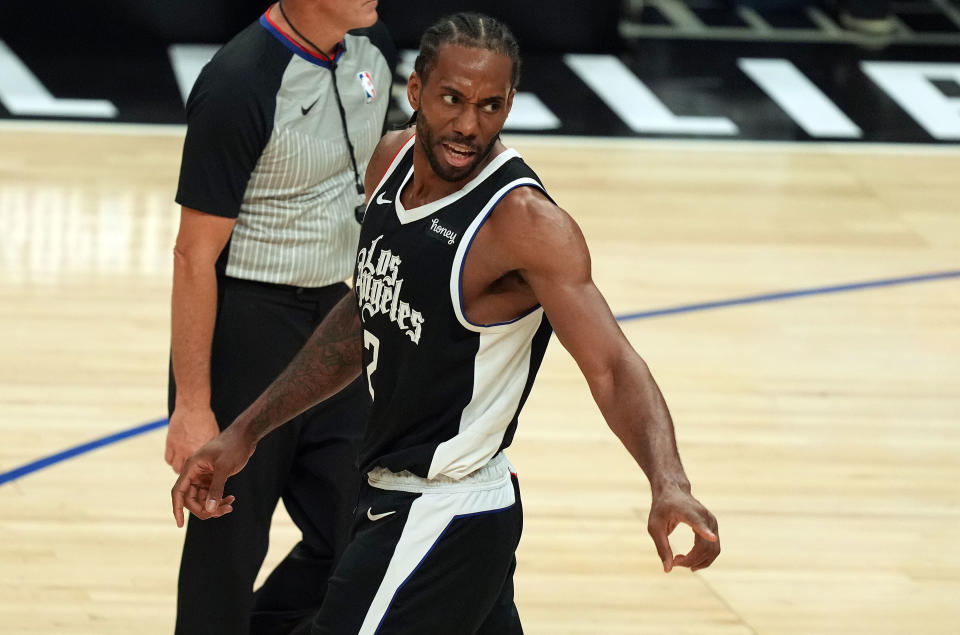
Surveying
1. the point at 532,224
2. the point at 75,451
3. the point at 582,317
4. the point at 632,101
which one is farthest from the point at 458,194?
the point at 632,101

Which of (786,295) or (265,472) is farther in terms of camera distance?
(786,295)

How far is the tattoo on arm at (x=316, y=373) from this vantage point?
2982mm

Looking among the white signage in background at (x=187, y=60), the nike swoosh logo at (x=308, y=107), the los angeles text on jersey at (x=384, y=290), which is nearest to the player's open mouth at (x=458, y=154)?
the los angeles text on jersey at (x=384, y=290)

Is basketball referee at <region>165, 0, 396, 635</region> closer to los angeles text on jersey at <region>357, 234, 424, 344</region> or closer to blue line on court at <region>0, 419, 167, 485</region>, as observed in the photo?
los angeles text on jersey at <region>357, 234, 424, 344</region>

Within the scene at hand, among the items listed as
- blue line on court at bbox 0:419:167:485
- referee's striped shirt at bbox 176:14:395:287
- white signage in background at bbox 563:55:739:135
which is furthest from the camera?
white signage in background at bbox 563:55:739:135

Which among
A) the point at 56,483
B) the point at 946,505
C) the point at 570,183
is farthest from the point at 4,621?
the point at 570,183

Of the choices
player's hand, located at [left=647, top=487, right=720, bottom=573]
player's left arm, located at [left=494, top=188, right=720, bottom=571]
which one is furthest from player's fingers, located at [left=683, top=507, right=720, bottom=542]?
player's left arm, located at [left=494, top=188, right=720, bottom=571]

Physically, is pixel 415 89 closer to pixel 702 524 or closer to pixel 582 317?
pixel 582 317

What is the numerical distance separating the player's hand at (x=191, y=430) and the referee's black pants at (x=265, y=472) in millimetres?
67

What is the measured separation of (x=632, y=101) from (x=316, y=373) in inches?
248

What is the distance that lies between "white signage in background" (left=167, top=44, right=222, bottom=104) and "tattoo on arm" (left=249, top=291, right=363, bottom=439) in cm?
592

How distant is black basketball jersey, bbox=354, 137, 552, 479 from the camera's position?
2646mm

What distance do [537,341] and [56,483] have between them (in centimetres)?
247

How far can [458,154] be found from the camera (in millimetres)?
2631
